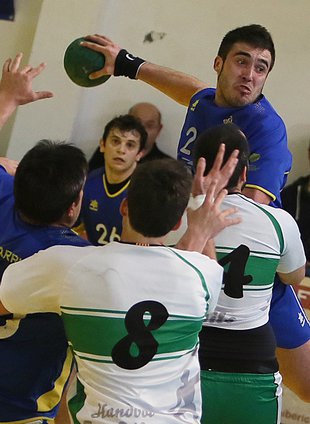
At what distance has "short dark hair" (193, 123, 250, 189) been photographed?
2.52 m

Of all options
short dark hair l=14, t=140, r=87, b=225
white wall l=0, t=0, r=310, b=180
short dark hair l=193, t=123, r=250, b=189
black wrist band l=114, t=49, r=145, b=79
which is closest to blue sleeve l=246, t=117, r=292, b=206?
short dark hair l=193, t=123, r=250, b=189

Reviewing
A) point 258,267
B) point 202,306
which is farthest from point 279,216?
point 202,306

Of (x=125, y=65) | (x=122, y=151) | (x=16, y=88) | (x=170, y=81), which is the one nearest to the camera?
(x=16, y=88)

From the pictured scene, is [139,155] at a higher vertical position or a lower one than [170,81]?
lower

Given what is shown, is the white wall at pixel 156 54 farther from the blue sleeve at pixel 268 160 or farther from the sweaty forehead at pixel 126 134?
the blue sleeve at pixel 268 160

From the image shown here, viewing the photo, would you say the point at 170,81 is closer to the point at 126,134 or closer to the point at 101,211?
the point at 126,134

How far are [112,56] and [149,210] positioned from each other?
1.50 m

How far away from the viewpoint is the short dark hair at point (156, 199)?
81.2 inches

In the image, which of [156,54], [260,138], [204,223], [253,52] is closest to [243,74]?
[253,52]

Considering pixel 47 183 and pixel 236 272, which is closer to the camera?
pixel 47 183

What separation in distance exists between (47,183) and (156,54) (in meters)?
3.47

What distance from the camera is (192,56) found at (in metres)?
5.54

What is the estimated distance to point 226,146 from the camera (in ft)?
8.31

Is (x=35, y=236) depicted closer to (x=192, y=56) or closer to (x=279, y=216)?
(x=279, y=216)
